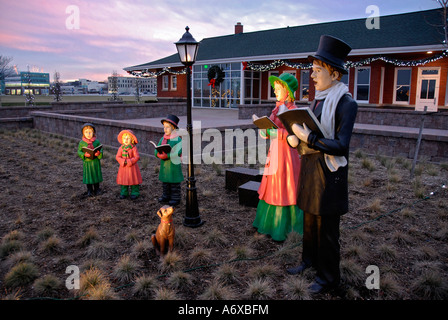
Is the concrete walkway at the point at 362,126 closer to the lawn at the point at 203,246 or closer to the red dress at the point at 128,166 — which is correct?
the lawn at the point at 203,246

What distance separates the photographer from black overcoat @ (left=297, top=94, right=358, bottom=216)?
2.96 m

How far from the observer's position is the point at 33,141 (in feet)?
42.8

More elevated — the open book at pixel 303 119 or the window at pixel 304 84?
the window at pixel 304 84

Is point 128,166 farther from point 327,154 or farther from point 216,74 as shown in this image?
point 216,74

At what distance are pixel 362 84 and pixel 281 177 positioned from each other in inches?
682

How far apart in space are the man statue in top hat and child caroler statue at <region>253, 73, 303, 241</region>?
1.15m

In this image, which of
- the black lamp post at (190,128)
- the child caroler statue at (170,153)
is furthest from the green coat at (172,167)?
the black lamp post at (190,128)

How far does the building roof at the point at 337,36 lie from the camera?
1727 centimetres

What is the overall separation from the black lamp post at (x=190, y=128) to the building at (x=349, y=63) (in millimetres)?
14387

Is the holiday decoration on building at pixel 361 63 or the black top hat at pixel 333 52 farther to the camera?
the holiday decoration on building at pixel 361 63

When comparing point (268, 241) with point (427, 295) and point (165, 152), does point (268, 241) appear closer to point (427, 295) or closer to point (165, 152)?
point (427, 295)

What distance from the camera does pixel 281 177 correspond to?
15.0 feet

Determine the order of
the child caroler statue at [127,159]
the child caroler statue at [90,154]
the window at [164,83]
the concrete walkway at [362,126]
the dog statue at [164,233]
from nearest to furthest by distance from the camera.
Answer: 1. the dog statue at [164,233]
2. the child caroler statue at [127,159]
3. the child caroler statue at [90,154]
4. the concrete walkway at [362,126]
5. the window at [164,83]

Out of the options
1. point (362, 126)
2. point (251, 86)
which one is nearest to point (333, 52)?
point (362, 126)
